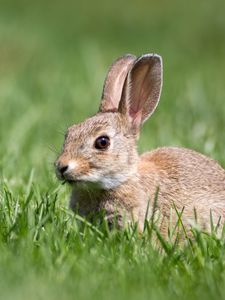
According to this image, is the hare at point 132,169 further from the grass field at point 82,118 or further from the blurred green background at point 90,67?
the blurred green background at point 90,67

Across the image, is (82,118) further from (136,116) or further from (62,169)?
(62,169)

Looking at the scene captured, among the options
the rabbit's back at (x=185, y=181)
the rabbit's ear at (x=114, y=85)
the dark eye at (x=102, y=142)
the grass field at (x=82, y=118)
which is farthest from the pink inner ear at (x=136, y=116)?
the grass field at (x=82, y=118)

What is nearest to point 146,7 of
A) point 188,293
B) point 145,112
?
point 145,112

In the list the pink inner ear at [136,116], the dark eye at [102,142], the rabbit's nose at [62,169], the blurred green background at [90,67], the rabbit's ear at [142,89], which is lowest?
the rabbit's nose at [62,169]

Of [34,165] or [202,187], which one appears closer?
[202,187]

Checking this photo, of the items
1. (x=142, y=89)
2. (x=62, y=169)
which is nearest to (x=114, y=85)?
(x=142, y=89)

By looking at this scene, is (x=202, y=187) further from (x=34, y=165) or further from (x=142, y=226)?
(x=34, y=165)
